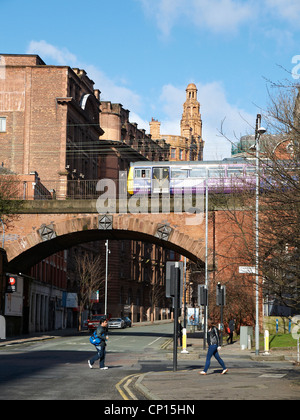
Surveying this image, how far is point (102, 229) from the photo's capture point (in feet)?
149

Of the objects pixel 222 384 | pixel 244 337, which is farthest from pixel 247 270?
pixel 244 337

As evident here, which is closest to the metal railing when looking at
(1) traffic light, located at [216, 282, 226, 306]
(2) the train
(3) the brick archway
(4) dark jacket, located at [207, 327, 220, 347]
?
(3) the brick archway

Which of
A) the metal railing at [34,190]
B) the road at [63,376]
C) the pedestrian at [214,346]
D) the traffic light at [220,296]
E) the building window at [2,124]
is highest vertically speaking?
the building window at [2,124]

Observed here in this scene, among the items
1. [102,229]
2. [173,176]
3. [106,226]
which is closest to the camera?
[106,226]

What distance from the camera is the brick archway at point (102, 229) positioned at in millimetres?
44875

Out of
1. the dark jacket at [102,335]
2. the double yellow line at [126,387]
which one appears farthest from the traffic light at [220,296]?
the double yellow line at [126,387]

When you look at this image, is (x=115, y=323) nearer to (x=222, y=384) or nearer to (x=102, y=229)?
(x=102, y=229)

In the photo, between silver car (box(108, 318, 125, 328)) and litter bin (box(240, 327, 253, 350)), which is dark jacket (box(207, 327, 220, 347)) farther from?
silver car (box(108, 318, 125, 328))

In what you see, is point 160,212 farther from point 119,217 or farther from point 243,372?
point 243,372

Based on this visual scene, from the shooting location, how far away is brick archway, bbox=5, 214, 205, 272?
1767 inches

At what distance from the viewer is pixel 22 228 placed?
151ft

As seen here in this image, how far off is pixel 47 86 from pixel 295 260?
6029 centimetres

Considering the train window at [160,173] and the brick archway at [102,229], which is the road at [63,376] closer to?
the brick archway at [102,229]
